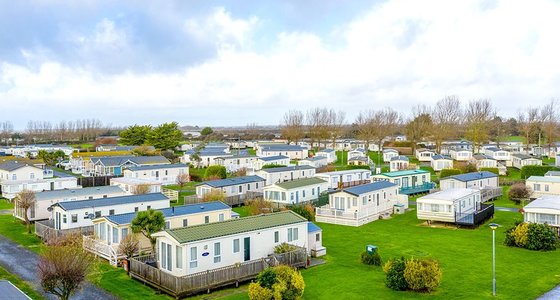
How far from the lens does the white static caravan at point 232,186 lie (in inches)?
1714

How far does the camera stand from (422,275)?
19016mm

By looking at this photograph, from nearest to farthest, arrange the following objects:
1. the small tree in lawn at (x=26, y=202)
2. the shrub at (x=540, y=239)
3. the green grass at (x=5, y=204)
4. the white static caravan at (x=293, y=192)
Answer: the shrub at (x=540, y=239) → the small tree in lawn at (x=26, y=202) → the white static caravan at (x=293, y=192) → the green grass at (x=5, y=204)

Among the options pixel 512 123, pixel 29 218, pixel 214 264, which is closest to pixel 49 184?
pixel 29 218

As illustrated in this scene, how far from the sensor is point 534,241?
2580 centimetres

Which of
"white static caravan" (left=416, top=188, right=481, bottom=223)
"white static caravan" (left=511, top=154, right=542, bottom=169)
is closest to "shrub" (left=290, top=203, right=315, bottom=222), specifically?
"white static caravan" (left=416, top=188, right=481, bottom=223)

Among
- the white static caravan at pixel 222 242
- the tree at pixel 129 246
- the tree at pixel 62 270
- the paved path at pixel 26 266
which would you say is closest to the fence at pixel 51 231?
the paved path at pixel 26 266

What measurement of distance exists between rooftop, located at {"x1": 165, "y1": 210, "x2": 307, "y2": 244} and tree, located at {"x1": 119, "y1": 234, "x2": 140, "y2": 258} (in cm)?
422

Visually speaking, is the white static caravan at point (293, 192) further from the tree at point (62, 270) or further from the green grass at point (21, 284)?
the tree at point (62, 270)

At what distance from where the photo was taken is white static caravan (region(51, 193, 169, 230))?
3035cm

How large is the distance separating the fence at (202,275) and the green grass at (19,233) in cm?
939

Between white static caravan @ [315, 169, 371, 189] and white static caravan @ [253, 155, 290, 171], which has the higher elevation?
white static caravan @ [253, 155, 290, 171]

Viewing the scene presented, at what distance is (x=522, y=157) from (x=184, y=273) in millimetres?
62760

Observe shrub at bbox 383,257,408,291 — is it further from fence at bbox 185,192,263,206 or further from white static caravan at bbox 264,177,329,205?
fence at bbox 185,192,263,206

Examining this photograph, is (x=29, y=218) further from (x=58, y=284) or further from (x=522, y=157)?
(x=522, y=157)
